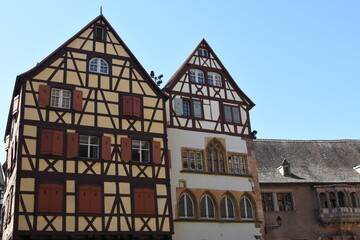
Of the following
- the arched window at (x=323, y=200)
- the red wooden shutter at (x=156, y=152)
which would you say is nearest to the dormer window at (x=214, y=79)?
the red wooden shutter at (x=156, y=152)

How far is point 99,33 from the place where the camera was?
90.7 ft

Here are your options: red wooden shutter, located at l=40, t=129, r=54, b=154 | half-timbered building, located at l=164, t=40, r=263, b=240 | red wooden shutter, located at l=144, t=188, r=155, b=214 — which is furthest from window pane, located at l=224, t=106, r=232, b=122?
red wooden shutter, located at l=40, t=129, r=54, b=154

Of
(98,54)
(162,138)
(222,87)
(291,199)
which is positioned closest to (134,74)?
(98,54)

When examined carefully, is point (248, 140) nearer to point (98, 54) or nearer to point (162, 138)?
point (162, 138)

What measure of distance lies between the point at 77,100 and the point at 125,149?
3685mm

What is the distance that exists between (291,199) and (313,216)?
2009mm

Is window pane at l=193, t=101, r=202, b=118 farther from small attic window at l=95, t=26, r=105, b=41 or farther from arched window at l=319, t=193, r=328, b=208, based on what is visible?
arched window at l=319, t=193, r=328, b=208

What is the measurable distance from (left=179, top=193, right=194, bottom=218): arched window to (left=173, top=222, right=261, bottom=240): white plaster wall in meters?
0.58

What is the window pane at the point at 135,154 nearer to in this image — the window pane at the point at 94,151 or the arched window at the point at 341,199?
the window pane at the point at 94,151

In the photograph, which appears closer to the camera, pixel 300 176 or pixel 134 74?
pixel 134 74

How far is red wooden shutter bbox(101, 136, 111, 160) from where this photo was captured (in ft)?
80.1

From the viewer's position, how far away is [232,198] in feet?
92.9

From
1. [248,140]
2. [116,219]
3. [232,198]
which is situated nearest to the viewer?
[116,219]

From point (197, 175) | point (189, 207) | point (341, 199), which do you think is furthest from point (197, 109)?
point (341, 199)
